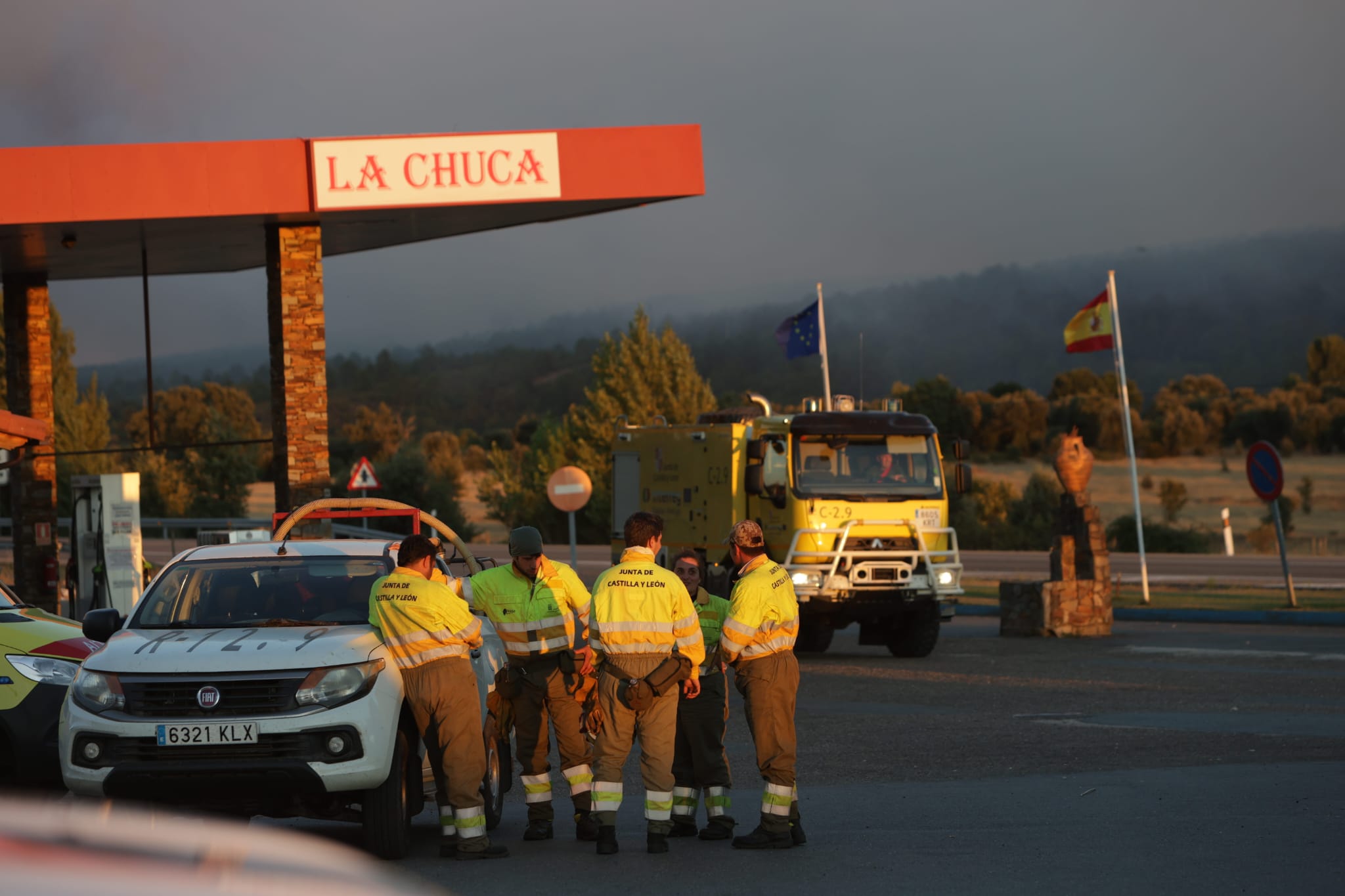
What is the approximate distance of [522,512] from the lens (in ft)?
191

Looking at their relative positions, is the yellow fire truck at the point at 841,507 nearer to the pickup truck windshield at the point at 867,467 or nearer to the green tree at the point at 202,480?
the pickup truck windshield at the point at 867,467

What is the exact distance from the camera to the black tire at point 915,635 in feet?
66.0

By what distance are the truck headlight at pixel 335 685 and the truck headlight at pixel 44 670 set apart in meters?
2.46

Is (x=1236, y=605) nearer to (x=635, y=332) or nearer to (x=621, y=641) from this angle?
(x=621, y=641)

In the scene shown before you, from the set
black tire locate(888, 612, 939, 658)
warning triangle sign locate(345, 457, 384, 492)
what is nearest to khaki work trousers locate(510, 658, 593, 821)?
black tire locate(888, 612, 939, 658)

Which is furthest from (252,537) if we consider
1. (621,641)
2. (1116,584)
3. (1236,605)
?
(1116,584)

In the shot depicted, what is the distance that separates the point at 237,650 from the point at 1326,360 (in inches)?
4267

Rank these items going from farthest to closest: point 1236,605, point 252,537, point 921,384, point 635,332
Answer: point 921,384 < point 635,332 < point 1236,605 < point 252,537

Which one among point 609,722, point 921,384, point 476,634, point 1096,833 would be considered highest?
point 921,384

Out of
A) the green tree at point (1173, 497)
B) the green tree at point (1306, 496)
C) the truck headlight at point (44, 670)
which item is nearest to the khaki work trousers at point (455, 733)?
the truck headlight at point (44, 670)

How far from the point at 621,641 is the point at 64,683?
377 centimetres

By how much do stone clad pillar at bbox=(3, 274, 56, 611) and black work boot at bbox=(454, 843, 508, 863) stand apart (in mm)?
16013

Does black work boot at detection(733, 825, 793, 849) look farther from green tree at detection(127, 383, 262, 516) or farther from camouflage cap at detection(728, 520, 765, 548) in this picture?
green tree at detection(127, 383, 262, 516)

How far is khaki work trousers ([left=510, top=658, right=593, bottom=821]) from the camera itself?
870 cm
